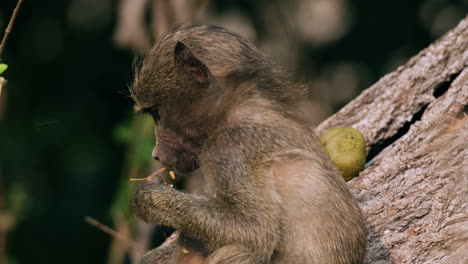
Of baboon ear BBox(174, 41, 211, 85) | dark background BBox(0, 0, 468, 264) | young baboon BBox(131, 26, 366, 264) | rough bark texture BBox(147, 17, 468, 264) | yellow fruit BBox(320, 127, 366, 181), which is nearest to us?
young baboon BBox(131, 26, 366, 264)

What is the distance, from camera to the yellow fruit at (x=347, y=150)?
6.71m

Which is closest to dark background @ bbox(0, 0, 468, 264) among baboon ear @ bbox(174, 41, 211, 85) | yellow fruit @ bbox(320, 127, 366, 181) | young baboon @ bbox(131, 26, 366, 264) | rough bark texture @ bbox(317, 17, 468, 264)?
rough bark texture @ bbox(317, 17, 468, 264)

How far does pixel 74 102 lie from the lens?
42.0 ft

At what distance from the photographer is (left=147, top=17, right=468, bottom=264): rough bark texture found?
230 inches

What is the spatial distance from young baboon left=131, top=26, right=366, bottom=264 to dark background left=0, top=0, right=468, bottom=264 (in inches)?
266

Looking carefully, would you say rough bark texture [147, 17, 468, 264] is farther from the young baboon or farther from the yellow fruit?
the young baboon

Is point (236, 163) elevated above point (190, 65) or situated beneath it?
situated beneath

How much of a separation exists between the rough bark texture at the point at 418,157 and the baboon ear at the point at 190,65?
1787 millimetres

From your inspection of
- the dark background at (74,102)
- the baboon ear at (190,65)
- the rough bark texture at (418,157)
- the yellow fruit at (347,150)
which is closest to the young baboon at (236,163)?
the baboon ear at (190,65)

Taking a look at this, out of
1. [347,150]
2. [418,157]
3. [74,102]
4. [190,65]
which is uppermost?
[190,65]

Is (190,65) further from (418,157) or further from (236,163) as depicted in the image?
(418,157)

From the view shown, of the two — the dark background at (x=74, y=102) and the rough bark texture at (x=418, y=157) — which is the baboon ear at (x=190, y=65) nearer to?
the rough bark texture at (x=418, y=157)

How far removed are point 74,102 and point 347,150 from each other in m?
7.15

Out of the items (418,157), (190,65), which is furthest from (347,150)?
(190,65)
